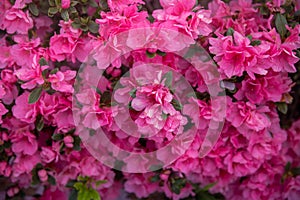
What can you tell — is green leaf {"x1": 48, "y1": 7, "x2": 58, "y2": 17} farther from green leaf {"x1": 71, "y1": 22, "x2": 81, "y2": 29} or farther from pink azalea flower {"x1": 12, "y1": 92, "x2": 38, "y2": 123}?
pink azalea flower {"x1": 12, "y1": 92, "x2": 38, "y2": 123}

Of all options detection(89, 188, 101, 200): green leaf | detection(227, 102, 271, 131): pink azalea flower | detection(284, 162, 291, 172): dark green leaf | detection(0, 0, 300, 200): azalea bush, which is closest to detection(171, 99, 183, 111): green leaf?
detection(0, 0, 300, 200): azalea bush

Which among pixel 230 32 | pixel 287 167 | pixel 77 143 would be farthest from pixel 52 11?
pixel 287 167

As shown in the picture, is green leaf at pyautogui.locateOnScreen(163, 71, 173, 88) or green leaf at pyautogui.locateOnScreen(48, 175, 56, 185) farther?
green leaf at pyautogui.locateOnScreen(48, 175, 56, 185)

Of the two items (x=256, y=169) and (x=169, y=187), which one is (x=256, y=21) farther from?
(x=169, y=187)

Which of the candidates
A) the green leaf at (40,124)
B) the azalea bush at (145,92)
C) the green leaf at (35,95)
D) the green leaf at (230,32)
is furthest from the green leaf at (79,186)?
the green leaf at (230,32)

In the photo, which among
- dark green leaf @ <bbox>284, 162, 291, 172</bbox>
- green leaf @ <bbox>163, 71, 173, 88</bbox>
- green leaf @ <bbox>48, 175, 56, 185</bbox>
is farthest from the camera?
dark green leaf @ <bbox>284, 162, 291, 172</bbox>

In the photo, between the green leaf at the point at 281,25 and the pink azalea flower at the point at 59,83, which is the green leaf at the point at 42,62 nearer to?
the pink azalea flower at the point at 59,83

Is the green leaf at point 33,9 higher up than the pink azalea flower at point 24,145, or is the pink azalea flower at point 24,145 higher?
the green leaf at point 33,9

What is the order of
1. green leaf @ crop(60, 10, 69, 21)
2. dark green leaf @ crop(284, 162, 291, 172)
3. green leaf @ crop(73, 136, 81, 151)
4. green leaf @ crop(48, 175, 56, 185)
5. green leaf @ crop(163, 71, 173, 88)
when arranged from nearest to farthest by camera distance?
green leaf @ crop(163, 71, 173, 88), green leaf @ crop(60, 10, 69, 21), green leaf @ crop(73, 136, 81, 151), green leaf @ crop(48, 175, 56, 185), dark green leaf @ crop(284, 162, 291, 172)

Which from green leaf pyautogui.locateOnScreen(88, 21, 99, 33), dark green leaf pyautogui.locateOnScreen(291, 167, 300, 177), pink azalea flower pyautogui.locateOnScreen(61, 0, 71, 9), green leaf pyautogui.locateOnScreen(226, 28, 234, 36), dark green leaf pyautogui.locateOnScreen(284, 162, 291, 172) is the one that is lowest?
dark green leaf pyautogui.locateOnScreen(291, 167, 300, 177)

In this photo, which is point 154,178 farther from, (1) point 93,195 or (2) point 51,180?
(2) point 51,180
